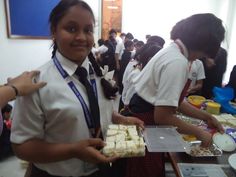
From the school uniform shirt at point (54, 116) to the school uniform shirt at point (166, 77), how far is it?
1.29 feet

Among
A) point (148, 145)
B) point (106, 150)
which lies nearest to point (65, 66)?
point (106, 150)

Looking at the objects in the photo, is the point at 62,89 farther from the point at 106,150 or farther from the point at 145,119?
the point at 145,119

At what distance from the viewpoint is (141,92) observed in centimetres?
118

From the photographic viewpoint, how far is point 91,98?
2.59 ft

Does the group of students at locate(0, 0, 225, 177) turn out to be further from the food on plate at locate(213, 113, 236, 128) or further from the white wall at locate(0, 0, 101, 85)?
the white wall at locate(0, 0, 101, 85)

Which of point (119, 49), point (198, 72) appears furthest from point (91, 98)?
point (119, 49)

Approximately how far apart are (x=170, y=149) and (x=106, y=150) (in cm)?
29

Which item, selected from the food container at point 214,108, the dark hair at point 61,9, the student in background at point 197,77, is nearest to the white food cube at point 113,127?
the dark hair at point 61,9

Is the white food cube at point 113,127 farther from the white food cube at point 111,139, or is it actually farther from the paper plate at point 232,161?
the paper plate at point 232,161

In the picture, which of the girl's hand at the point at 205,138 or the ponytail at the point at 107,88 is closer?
the ponytail at the point at 107,88

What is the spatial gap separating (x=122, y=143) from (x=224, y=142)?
0.65 m

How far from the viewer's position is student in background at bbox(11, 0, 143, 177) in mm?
713

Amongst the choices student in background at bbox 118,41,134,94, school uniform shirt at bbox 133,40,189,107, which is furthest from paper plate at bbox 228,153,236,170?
student in background at bbox 118,41,134,94

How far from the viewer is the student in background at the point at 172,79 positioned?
3.33 feet
